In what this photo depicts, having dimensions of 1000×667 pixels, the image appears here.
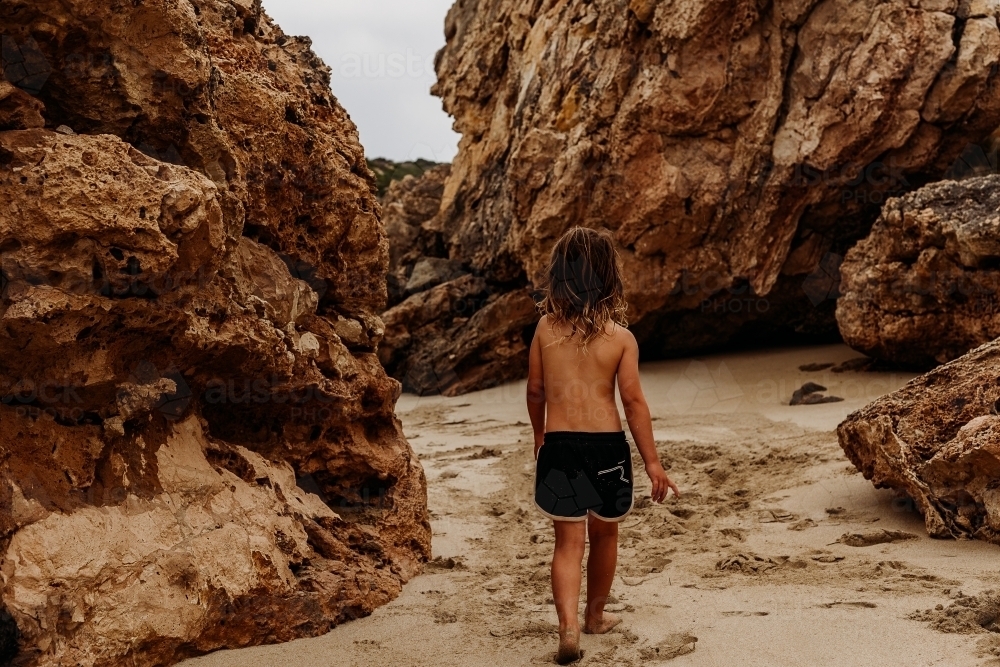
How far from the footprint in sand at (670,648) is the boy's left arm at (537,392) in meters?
0.79

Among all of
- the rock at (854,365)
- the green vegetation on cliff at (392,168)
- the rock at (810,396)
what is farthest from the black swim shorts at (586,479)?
the green vegetation on cliff at (392,168)

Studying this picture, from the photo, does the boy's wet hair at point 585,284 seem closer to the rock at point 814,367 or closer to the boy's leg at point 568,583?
the boy's leg at point 568,583

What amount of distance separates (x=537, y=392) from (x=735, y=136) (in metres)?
7.64

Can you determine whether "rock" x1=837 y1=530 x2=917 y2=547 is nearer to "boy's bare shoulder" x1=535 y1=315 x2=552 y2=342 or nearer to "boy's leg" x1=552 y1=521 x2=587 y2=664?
"boy's leg" x1=552 y1=521 x2=587 y2=664

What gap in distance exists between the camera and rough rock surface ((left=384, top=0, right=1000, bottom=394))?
9539 millimetres

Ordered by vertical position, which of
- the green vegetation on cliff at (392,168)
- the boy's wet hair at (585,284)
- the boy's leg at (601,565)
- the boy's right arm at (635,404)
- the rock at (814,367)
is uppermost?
the green vegetation on cliff at (392,168)

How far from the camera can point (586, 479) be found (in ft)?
10.6

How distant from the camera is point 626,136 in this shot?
10.4m

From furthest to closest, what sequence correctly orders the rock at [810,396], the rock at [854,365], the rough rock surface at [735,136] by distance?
the rough rock surface at [735,136]
the rock at [854,365]
the rock at [810,396]

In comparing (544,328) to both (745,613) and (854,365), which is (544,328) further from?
(854,365)

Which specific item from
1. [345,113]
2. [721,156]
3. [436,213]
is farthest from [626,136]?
[345,113]

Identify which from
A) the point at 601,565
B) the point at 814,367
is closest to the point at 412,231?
the point at 814,367

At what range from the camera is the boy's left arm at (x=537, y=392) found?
135 inches

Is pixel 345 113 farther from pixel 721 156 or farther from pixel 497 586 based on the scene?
pixel 721 156
